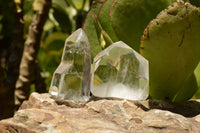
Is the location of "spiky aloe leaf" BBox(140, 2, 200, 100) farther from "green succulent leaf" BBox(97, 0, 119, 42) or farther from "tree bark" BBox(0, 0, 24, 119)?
"tree bark" BBox(0, 0, 24, 119)

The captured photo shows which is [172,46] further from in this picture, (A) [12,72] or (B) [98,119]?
(A) [12,72]

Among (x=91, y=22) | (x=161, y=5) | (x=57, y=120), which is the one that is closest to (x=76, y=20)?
(x=91, y=22)

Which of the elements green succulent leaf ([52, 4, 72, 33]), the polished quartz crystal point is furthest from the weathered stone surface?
green succulent leaf ([52, 4, 72, 33])

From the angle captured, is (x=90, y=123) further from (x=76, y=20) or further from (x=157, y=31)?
(x=76, y=20)

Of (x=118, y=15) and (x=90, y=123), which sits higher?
(x=118, y=15)

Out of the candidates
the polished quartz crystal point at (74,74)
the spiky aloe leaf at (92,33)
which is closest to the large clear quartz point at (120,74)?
the polished quartz crystal point at (74,74)

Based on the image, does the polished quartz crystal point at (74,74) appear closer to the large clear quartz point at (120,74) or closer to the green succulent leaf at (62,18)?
the large clear quartz point at (120,74)
